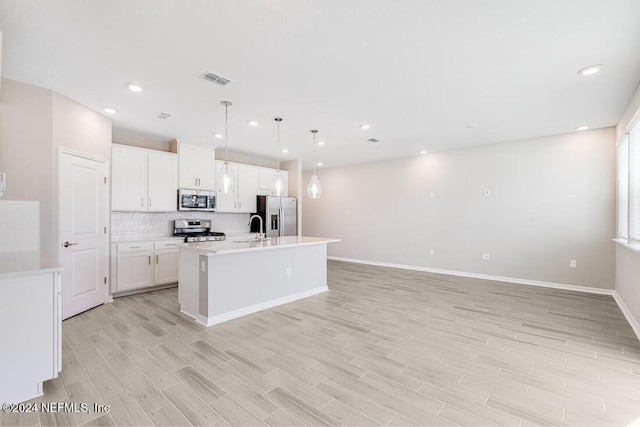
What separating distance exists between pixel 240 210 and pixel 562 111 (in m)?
5.61

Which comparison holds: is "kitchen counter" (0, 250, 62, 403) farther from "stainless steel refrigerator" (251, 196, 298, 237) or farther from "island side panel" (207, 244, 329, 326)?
"stainless steel refrigerator" (251, 196, 298, 237)

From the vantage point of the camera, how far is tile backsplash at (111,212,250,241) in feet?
15.8

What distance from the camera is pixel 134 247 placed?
455 centimetres

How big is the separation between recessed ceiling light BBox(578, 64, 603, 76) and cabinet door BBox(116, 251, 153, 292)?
19.6 feet

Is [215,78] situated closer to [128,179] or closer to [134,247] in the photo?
[128,179]

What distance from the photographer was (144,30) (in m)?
2.17

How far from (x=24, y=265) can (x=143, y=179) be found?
299 centimetres

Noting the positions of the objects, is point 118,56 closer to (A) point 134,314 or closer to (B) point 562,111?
(A) point 134,314

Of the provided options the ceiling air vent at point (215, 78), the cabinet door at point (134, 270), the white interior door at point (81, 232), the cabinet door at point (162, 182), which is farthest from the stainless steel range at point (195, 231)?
the ceiling air vent at point (215, 78)

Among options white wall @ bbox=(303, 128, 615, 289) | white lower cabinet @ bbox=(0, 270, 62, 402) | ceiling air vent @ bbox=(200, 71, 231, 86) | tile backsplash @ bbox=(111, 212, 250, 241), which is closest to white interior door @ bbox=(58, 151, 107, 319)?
tile backsplash @ bbox=(111, 212, 250, 241)

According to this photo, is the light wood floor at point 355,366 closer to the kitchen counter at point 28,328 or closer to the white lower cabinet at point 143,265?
the kitchen counter at point 28,328

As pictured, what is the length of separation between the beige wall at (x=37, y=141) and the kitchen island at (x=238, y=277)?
148 cm

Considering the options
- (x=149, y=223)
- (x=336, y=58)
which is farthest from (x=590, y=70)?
(x=149, y=223)

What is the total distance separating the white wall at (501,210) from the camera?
4.71 m
